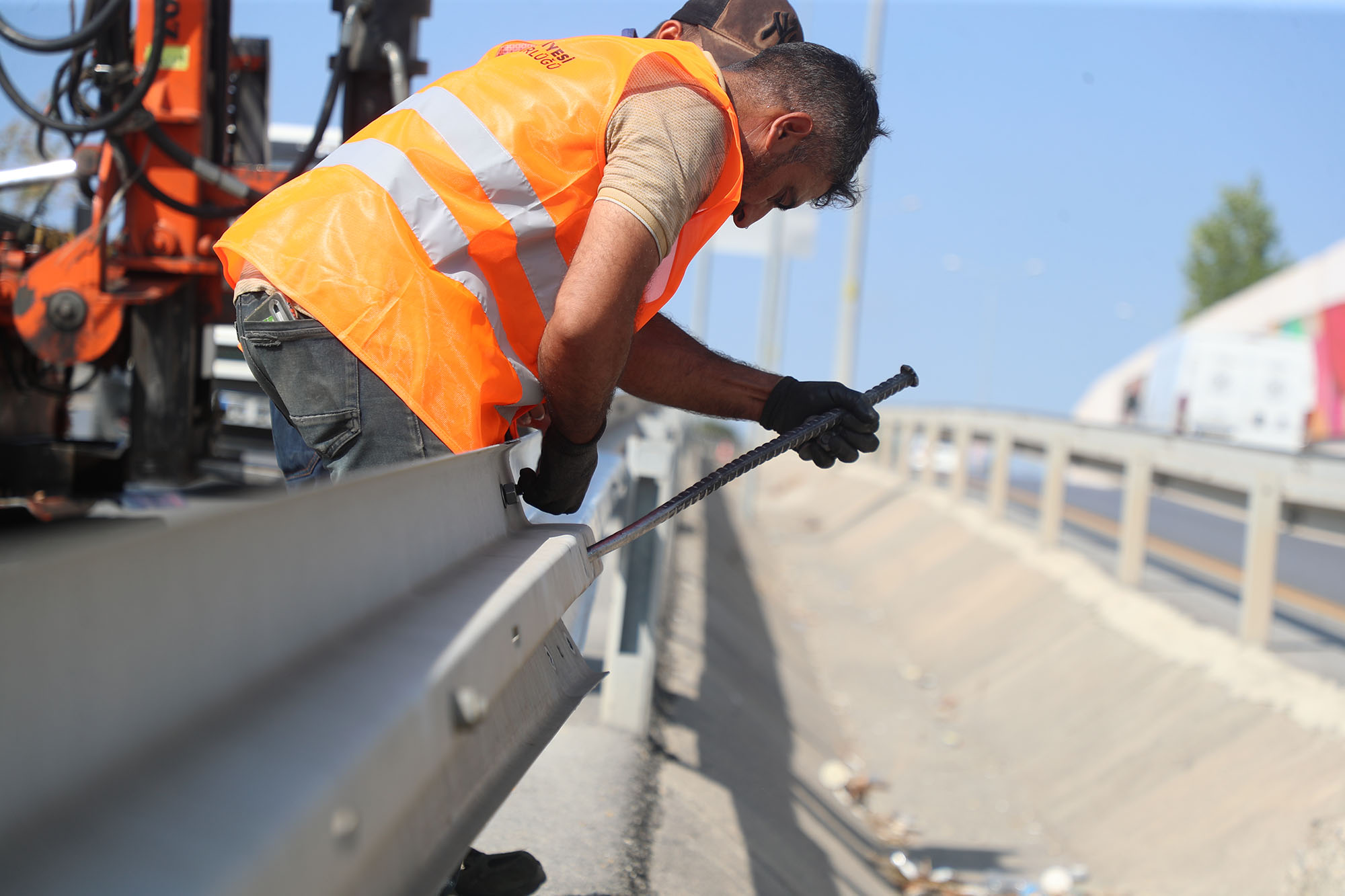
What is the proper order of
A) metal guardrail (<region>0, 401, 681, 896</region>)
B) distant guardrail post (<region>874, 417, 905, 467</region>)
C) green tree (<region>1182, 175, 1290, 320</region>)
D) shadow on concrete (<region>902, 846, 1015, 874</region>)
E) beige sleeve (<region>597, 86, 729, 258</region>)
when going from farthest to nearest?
green tree (<region>1182, 175, 1290, 320</region>), distant guardrail post (<region>874, 417, 905, 467</region>), shadow on concrete (<region>902, 846, 1015, 874</region>), beige sleeve (<region>597, 86, 729, 258</region>), metal guardrail (<region>0, 401, 681, 896</region>)

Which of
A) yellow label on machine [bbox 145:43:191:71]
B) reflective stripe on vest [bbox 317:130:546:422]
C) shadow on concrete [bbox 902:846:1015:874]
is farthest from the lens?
shadow on concrete [bbox 902:846:1015:874]

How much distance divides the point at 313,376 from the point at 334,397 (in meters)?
0.05

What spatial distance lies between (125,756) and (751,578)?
12.4 m

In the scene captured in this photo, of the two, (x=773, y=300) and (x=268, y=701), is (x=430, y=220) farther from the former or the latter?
(x=773, y=300)

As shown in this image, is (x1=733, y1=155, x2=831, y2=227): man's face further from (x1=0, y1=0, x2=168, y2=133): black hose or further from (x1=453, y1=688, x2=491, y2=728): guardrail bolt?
(x1=0, y1=0, x2=168, y2=133): black hose

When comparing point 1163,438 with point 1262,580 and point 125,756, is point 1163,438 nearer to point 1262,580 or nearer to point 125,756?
point 1262,580

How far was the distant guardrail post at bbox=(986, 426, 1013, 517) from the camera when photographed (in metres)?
13.4

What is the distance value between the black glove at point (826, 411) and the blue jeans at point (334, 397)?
1.03 m

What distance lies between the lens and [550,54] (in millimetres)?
2250

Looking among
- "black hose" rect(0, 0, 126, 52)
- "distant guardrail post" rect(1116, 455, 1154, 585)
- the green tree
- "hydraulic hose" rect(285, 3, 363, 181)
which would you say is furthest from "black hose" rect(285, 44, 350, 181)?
the green tree

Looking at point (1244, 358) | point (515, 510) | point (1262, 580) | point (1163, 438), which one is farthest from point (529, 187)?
point (1244, 358)

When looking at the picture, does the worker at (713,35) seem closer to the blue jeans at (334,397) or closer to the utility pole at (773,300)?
the blue jeans at (334,397)

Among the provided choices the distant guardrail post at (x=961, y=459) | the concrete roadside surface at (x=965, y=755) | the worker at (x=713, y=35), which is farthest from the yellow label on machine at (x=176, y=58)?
the distant guardrail post at (x=961, y=459)

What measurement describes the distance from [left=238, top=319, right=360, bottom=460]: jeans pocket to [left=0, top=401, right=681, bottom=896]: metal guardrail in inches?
21.4
